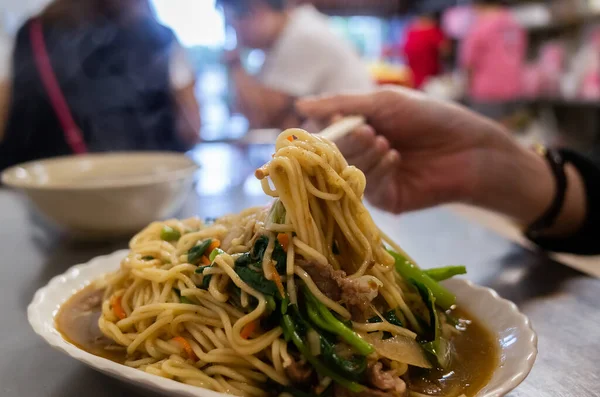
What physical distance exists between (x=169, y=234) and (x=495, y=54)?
7.13m

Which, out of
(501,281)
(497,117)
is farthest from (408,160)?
(497,117)

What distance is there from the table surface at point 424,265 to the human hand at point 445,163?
6.1 inches

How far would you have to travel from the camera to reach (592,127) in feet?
22.2

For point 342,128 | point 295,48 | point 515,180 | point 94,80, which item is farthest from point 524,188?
point 94,80

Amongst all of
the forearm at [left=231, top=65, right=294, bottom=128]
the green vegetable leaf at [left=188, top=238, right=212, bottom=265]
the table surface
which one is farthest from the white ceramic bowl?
the forearm at [left=231, top=65, right=294, bottom=128]

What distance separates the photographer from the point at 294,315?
3.24 feet

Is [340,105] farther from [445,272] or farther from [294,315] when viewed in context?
[294,315]

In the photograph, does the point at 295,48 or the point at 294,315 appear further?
the point at 295,48

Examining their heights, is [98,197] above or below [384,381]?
above

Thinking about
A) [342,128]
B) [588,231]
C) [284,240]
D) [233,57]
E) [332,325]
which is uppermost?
[233,57]

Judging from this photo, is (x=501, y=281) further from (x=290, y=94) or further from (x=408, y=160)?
(x=290, y=94)

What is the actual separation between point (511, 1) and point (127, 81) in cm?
644

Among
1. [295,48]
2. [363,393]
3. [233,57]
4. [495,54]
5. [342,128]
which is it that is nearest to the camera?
[363,393]

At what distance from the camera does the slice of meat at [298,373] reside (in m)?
0.91
